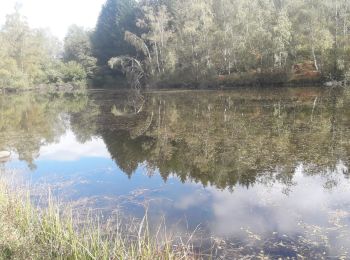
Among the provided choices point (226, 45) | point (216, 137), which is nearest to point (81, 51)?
point (226, 45)

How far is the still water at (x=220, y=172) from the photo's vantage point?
7680mm

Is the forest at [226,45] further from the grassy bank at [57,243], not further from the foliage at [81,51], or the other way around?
the grassy bank at [57,243]

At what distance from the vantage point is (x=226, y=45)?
4753cm

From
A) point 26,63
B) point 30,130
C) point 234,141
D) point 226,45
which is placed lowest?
point 234,141

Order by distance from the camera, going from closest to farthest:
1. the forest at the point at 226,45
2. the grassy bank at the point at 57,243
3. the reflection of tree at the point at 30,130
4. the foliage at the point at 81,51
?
Answer: the grassy bank at the point at 57,243 → the reflection of tree at the point at 30,130 → the forest at the point at 226,45 → the foliage at the point at 81,51

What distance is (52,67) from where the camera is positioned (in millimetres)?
74688

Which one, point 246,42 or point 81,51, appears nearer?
point 246,42

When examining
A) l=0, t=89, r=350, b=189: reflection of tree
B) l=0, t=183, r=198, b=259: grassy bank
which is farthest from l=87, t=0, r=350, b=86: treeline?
l=0, t=183, r=198, b=259: grassy bank

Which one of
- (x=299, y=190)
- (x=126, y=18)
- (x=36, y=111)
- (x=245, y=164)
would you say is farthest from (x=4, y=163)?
(x=126, y=18)

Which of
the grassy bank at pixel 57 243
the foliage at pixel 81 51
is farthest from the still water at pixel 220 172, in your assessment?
the foliage at pixel 81 51

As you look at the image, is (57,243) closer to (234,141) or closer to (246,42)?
(234,141)

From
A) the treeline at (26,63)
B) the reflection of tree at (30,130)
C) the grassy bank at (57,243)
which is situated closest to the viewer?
the grassy bank at (57,243)

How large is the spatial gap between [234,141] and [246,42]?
32.9 m

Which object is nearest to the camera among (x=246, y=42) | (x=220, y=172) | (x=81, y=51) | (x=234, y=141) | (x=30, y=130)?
(x=220, y=172)
